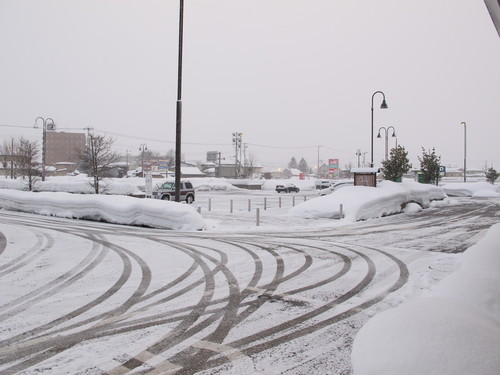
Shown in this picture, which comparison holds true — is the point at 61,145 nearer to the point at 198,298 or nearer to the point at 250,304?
the point at 198,298

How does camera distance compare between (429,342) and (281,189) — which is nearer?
(429,342)

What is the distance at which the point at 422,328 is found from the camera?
3115 mm

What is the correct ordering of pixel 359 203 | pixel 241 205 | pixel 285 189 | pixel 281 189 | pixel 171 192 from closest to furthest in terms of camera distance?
pixel 359 203
pixel 171 192
pixel 241 205
pixel 281 189
pixel 285 189

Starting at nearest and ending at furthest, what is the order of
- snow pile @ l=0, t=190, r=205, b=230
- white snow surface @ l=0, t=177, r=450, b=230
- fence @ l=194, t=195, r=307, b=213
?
snow pile @ l=0, t=190, r=205, b=230
white snow surface @ l=0, t=177, r=450, b=230
fence @ l=194, t=195, r=307, b=213

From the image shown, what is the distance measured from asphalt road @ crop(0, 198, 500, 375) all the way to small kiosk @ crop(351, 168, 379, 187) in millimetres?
11754

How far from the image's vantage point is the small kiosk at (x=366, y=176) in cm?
2295

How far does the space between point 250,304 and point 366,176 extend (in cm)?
1921

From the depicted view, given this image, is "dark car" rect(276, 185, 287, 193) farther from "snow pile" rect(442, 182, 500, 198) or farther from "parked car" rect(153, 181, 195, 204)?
"parked car" rect(153, 181, 195, 204)

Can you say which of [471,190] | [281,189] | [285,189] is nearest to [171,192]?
[281,189]

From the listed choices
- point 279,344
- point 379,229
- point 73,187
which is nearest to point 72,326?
point 279,344

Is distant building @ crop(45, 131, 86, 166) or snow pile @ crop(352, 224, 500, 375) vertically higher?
distant building @ crop(45, 131, 86, 166)

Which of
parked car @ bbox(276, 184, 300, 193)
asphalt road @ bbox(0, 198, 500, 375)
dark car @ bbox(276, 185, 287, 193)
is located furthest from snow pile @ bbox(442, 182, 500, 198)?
asphalt road @ bbox(0, 198, 500, 375)

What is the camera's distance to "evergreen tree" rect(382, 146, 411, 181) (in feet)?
91.8

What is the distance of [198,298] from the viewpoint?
18.7 ft
